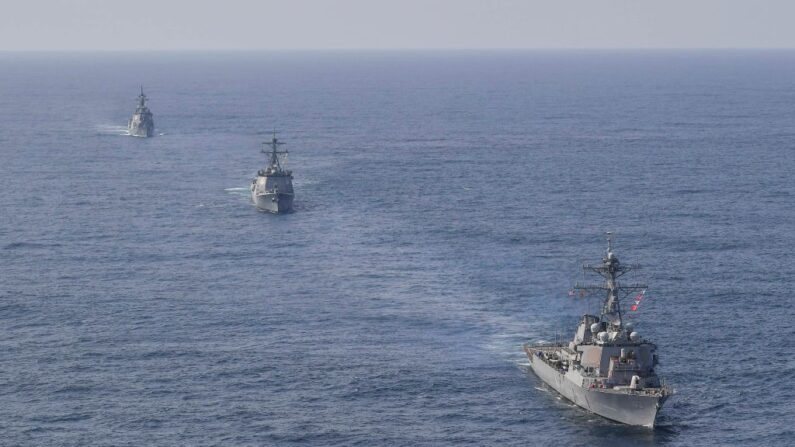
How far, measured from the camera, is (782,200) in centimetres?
19325

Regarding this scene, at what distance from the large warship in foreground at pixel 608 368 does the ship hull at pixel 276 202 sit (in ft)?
263

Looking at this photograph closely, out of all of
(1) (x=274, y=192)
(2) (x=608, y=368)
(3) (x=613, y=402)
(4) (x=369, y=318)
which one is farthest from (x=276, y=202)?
(3) (x=613, y=402)

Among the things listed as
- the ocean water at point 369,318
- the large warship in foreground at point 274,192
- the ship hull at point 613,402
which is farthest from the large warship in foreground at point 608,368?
the large warship in foreground at point 274,192

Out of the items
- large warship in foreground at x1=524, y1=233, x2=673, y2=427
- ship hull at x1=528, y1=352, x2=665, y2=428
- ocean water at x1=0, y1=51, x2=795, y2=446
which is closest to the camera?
ship hull at x1=528, y1=352, x2=665, y2=428

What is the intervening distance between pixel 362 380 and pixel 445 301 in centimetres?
2540

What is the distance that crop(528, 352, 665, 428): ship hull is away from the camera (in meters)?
104

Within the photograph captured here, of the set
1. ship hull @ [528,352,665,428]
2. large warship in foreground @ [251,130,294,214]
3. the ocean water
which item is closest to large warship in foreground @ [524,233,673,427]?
ship hull @ [528,352,665,428]

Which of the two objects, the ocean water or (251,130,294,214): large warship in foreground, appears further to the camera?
(251,130,294,214): large warship in foreground

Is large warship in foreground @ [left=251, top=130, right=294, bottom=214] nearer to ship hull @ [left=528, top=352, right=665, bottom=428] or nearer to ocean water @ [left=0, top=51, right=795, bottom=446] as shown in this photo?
ocean water @ [left=0, top=51, right=795, bottom=446]

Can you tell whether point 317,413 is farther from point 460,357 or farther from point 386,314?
point 386,314

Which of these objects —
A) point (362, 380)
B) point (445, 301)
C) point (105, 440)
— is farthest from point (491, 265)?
point (105, 440)

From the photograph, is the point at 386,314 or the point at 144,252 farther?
the point at 144,252

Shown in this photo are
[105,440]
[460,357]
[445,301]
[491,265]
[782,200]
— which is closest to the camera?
[105,440]

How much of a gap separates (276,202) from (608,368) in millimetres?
89857
